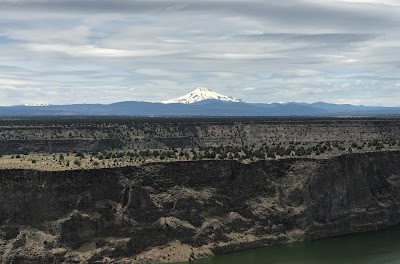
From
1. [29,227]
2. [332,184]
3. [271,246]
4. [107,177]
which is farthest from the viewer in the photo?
[332,184]

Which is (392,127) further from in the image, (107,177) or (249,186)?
(107,177)

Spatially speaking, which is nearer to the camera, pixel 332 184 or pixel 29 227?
pixel 29 227

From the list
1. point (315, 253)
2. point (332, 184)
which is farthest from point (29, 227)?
point (332, 184)

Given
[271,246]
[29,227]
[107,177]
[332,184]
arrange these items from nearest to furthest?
[29,227]
[107,177]
[271,246]
[332,184]

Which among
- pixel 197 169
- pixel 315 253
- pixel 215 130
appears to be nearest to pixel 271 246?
pixel 315 253

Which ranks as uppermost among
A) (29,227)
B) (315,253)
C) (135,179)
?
(135,179)

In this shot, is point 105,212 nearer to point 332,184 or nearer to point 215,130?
point 332,184

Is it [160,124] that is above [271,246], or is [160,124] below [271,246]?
above
